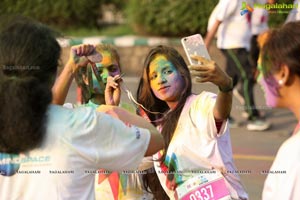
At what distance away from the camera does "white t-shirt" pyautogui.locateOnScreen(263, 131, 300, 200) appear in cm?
174

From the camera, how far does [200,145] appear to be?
9.18 ft

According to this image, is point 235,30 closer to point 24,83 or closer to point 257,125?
point 257,125

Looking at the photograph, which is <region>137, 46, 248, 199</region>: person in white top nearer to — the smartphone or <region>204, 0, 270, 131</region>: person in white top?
the smartphone

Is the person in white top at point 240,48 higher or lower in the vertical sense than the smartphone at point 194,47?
lower

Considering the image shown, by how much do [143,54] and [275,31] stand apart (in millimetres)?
7824

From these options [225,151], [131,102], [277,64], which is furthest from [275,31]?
[131,102]

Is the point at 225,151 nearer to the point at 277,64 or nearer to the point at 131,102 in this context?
the point at 131,102

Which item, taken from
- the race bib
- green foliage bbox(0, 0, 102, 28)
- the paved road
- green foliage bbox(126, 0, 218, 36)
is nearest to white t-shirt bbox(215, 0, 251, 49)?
the paved road

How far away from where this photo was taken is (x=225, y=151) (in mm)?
2830

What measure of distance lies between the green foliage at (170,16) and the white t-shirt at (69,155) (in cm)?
743

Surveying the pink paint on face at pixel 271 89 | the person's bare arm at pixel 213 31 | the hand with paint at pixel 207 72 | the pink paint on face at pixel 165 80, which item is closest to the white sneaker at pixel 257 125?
the person's bare arm at pixel 213 31

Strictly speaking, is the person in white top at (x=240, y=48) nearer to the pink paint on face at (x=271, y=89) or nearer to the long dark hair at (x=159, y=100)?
the long dark hair at (x=159, y=100)

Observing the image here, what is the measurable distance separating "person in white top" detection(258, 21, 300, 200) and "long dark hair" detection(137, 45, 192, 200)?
0.97 m

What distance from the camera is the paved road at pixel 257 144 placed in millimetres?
4879
